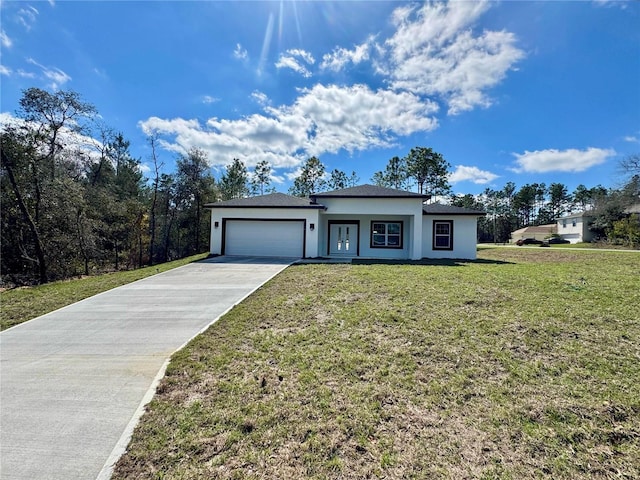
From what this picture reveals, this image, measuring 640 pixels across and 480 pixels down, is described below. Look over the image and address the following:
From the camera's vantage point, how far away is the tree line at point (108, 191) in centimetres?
1325

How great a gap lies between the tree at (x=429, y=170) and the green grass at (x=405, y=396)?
31.1m

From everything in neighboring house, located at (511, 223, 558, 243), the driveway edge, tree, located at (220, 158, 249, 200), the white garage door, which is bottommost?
the driveway edge

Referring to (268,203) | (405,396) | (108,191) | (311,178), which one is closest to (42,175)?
(108,191)

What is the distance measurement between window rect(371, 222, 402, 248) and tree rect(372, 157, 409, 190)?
22.3 m

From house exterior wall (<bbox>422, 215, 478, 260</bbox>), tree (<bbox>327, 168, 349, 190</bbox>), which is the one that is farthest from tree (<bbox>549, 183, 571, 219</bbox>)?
house exterior wall (<bbox>422, 215, 478, 260</bbox>)

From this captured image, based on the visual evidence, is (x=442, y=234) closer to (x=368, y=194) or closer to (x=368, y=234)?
(x=368, y=234)

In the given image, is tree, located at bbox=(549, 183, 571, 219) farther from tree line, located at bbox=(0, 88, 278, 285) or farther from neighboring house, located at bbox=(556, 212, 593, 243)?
tree line, located at bbox=(0, 88, 278, 285)

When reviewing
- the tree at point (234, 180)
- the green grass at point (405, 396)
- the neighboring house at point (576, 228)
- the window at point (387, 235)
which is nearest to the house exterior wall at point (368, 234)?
the window at point (387, 235)

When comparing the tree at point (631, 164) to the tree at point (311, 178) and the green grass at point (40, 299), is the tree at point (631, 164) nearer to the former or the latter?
the tree at point (311, 178)

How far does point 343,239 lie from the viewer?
16.6 m

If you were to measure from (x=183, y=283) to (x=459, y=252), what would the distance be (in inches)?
537

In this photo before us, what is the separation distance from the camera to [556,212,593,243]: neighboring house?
3578 cm

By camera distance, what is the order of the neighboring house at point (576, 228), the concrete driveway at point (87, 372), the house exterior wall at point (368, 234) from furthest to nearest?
the neighboring house at point (576, 228), the house exterior wall at point (368, 234), the concrete driveway at point (87, 372)

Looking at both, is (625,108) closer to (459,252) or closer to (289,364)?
(459,252)
